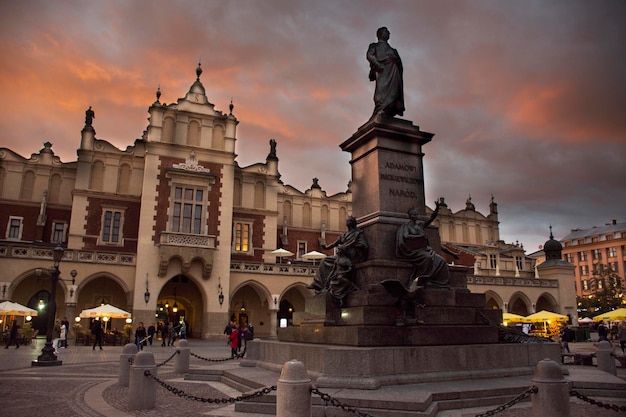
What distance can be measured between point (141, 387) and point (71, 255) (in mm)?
24708

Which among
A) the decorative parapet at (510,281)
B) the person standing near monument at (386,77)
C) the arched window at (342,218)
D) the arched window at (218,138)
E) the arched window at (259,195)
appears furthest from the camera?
the arched window at (342,218)

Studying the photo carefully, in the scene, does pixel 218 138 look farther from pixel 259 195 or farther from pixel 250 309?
pixel 250 309

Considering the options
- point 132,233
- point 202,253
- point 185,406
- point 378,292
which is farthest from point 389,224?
point 132,233

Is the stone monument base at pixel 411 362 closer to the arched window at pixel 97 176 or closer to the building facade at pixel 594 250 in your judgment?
the arched window at pixel 97 176

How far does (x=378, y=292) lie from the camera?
897 centimetres

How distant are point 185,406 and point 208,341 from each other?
23233 mm

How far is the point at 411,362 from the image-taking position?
7.98 m

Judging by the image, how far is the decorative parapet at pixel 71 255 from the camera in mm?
28594

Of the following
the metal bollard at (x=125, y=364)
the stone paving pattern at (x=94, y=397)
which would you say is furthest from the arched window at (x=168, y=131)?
the metal bollard at (x=125, y=364)

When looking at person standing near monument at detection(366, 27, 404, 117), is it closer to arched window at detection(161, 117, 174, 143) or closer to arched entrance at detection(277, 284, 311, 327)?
arched window at detection(161, 117, 174, 143)

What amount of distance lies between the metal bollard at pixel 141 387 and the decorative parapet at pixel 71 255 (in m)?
24.2

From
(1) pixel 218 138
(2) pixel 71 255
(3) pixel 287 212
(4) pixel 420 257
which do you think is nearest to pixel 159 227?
(2) pixel 71 255

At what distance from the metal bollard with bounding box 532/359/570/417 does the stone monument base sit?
2.31 meters

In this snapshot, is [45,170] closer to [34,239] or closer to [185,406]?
[34,239]
